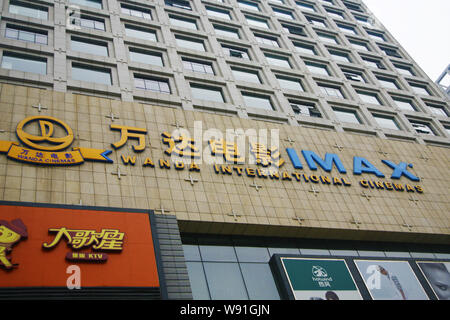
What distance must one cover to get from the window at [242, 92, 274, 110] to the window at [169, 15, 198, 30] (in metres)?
9.47

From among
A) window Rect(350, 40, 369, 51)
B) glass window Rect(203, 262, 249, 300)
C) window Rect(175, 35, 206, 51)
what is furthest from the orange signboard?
window Rect(350, 40, 369, 51)

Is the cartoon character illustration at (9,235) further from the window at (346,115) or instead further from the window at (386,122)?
the window at (386,122)

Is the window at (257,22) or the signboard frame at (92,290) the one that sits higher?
the window at (257,22)

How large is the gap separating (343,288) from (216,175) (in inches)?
361

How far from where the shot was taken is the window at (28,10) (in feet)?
96.9

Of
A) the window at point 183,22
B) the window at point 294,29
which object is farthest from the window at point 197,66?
the window at point 294,29

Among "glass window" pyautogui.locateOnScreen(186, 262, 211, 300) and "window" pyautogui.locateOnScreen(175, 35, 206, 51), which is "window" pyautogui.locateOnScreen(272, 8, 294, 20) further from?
"glass window" pyautogui.locateOnScreen(186, 262, 211, 300)

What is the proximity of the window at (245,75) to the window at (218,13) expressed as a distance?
8.76m

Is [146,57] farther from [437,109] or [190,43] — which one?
[437,109]

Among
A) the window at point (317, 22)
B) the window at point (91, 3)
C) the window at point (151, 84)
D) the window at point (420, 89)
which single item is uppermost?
the window at point (317, 22)

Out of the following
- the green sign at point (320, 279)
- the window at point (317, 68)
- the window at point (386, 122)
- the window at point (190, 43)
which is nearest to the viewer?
the green sign at point (320, 279)

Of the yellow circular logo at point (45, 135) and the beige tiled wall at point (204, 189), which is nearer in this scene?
the beige tiled wall at point (204, 189)

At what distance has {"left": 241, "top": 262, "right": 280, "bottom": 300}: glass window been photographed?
19.7 m

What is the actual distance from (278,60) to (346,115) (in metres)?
8.44
